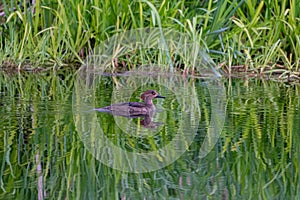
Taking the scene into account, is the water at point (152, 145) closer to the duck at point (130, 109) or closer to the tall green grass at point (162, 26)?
the duck at point (130, 109)

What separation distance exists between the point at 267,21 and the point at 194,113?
310cm

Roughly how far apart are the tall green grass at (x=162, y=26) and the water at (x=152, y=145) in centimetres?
131

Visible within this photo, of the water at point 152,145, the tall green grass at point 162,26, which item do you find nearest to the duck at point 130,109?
the water at point 152,145

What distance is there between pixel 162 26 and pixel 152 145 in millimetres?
3895

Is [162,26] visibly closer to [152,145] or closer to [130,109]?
[130,109]

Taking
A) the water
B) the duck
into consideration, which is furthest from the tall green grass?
the duck

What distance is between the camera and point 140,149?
16.3ft

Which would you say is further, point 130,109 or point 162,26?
point 162,26

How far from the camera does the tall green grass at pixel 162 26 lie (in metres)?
8.89

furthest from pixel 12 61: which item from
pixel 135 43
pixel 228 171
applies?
pixel 228 171

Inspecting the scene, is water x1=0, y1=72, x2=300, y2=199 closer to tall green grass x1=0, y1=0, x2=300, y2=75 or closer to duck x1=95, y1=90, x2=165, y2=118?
duck x1=95, y1=90, x2=165, y2=118

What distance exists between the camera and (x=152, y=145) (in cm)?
510

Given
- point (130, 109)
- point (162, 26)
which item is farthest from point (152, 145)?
point (162, 26)

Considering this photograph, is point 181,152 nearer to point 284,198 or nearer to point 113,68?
point 284,198
